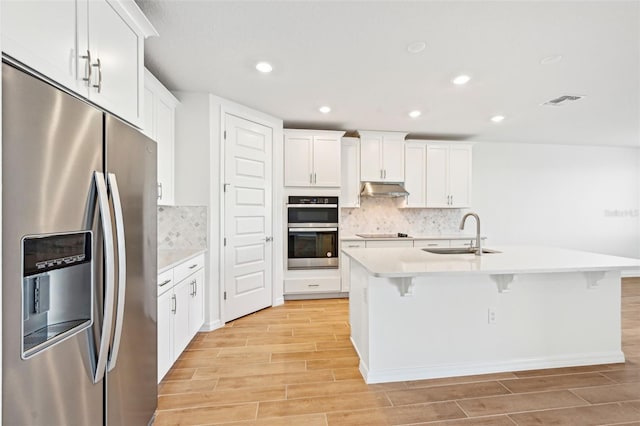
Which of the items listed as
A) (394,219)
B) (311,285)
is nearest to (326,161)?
(394,219)

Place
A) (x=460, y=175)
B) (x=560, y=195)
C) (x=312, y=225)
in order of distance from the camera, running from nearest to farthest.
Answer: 1. (x=312, y=225)
2. (x=460, y=175)
3. (x=560, y=195)

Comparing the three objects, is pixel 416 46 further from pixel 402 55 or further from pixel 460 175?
pixel 460 175

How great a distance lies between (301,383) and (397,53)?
256 cm

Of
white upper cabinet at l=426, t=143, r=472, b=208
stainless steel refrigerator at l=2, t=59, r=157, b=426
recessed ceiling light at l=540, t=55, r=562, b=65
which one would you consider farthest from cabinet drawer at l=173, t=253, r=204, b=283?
white upper cabinet at l=426, t=143, r=472, b=208

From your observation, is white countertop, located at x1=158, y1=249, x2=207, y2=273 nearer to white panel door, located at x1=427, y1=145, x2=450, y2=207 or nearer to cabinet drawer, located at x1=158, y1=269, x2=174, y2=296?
cabinet drawer, located at x1=158, y1=269, x2=174, y2=296

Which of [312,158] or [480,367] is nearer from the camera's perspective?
[480,367]

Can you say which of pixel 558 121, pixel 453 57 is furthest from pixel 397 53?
pixel 558 121

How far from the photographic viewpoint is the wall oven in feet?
13.3

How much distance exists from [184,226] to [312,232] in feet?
5.41

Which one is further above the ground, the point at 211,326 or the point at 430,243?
the point at 430,243

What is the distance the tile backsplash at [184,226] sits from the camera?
10.1 ft

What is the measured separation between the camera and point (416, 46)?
7.11ft

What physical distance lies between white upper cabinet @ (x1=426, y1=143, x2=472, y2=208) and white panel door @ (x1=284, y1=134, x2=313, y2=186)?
191 centimetres

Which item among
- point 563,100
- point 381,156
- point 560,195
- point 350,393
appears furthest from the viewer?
point 560,195
